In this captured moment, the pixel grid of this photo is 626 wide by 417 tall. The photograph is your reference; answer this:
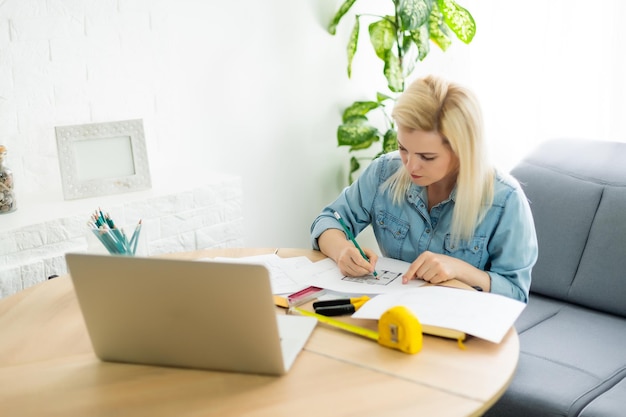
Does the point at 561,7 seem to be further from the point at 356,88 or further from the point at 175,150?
the point at 175,150

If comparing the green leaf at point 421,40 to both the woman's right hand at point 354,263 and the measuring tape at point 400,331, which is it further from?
the measuring tape at point 400,331

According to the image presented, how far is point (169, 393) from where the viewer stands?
1.18 m

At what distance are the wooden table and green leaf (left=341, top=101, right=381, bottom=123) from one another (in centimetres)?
172

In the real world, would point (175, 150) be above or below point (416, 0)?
below

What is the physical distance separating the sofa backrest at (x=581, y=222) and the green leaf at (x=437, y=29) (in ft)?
2.24

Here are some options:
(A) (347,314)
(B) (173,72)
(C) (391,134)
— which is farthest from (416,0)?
(A) (347,314)

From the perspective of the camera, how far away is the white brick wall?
197cm

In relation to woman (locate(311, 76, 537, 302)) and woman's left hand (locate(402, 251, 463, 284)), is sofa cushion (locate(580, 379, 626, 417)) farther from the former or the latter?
woman's left hand (locate(402, 251, 463, 284))

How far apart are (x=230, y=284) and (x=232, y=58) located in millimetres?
1714

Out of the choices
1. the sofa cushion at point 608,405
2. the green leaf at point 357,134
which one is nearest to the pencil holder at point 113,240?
the sofa cushion at point 608,405

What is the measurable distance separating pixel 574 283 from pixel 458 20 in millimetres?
1081

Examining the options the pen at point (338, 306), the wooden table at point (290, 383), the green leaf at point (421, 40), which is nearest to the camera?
the wooden table at point (290, 383)

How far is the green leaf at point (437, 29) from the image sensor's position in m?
2.86

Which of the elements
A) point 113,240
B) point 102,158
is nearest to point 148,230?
point 102,158
